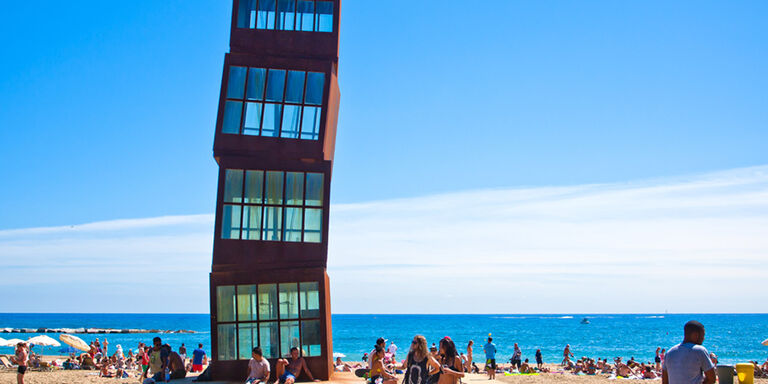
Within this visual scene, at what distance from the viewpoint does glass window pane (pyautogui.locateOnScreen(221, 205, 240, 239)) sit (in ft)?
63.6

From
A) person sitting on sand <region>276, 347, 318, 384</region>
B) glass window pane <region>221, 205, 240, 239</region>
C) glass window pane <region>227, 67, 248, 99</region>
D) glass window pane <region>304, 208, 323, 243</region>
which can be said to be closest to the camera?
person sitting on sand <region>276, 347, 318, 384</region>

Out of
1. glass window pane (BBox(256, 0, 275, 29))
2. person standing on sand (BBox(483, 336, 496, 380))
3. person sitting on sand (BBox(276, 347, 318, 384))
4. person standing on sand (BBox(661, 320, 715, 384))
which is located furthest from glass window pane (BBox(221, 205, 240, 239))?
person standing on sand (BBox(661, 320, 715, 384))

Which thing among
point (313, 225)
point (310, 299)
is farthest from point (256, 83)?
point (310, 299)

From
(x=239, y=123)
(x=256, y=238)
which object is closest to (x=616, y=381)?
(x=256, y=238)

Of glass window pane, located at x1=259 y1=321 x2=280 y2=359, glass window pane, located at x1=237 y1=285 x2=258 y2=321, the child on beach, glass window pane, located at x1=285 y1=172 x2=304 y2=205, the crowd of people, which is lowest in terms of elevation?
the crowd of people

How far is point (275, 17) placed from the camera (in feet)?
67.3

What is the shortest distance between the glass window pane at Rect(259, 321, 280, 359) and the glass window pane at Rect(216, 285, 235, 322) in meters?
0.90

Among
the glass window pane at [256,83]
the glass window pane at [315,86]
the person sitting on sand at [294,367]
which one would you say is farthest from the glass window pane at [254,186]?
the person sitting on sand at [294,367]

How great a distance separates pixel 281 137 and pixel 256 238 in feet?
9.76

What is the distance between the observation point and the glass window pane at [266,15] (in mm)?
20500

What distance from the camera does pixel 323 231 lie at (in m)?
19.6

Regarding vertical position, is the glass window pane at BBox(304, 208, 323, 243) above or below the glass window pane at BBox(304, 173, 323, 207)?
below

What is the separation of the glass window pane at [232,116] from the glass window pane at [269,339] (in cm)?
553

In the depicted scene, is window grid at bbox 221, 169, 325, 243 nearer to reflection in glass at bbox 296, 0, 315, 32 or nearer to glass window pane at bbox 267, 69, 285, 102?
glass window pane at bbox 267, 69, 285, 102
